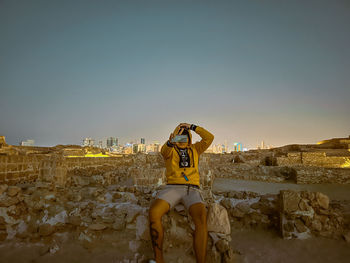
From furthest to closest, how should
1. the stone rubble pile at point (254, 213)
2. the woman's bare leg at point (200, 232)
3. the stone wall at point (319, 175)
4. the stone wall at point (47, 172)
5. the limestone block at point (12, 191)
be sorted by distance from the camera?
the stone wall at point (319, 175) < the stone wall at point (47, 172) < the limestone block at point (12, 191) < the stone rubble pile at point (254, 213) < the woman's bare leg at point (200, 232)

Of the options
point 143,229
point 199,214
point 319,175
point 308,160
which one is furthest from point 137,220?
point 308,160

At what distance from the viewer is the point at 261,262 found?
96.0 inches

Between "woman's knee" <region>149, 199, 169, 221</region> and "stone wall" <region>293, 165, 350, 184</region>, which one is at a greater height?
"woman's knee" <region>149, 199, 169, 221</region>

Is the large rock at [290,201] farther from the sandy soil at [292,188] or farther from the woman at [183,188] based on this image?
the sandy soil at [292,188]

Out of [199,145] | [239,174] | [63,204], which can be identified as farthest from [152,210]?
[239,174]

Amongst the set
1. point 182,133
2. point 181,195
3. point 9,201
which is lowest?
point 9,201

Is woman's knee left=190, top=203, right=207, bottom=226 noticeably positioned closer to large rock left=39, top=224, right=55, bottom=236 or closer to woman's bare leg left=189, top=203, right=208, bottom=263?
woman's bare leg left=189, top=203, right=208, bottom=263

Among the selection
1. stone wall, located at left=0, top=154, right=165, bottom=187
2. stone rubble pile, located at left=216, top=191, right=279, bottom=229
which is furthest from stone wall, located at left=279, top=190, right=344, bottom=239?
stone wall, located at left=0, top=154, right=165, bottom=187

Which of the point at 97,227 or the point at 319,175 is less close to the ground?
the point at 97,227

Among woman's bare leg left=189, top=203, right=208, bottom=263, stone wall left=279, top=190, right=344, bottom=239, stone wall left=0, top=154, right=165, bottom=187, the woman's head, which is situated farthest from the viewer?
stone wall left=0, top=154, right=165, bottom=187

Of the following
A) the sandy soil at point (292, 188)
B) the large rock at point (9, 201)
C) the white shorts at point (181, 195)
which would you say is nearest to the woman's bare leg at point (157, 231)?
the white shorts at point (181, 195)

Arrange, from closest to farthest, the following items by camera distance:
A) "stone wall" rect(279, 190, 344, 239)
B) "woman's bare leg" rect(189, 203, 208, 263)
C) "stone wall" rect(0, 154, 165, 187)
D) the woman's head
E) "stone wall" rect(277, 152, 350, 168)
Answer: "woman's bare leg" rect(189, 203, 208, 263)
"stone wall" rect(279, 190, 344, 239)
the woman's head
"stone wall" rect(0, 154, 165, 187)
"stone wall" rect(277, 152, 350, 168)

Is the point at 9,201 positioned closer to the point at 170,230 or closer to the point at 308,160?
the point at 170,230

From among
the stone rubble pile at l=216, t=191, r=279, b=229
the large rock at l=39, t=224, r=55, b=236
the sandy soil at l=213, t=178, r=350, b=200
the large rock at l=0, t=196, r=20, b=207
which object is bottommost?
the sandy soil at l=213, t=178, r=350, b=200
